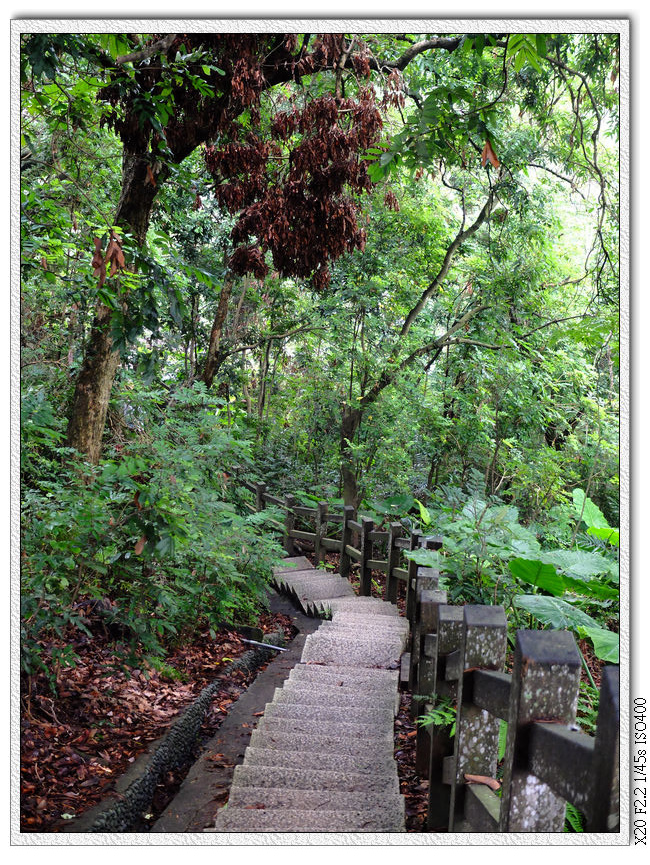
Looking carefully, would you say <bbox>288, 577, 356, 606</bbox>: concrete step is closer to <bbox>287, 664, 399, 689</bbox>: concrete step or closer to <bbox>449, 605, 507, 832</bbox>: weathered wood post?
<bbox>287, 664, 399, 689</bbox>: concrete step

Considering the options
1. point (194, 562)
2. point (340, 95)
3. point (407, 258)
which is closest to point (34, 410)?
point (194, 562)

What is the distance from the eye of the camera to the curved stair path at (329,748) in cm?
239

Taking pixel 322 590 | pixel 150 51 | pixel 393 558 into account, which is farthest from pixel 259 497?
pixel 150 51

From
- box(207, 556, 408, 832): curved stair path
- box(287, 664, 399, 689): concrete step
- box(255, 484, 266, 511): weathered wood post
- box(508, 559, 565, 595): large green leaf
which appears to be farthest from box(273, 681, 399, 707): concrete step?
box(255, 484, 266, 511): weathered wood post

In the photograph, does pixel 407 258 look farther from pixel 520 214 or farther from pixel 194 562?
pixel 194 562

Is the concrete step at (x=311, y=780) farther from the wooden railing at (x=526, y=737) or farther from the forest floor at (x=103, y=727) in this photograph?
the wooden railing at (x=526, y=737)

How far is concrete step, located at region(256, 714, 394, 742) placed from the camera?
3.35 metres

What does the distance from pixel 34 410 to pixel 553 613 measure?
2620mm

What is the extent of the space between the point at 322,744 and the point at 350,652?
1.67 metres

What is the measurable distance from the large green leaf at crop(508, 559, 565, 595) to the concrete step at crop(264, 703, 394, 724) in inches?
48.8

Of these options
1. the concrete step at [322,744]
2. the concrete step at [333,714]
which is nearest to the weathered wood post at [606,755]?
the concrete step at [322,744]

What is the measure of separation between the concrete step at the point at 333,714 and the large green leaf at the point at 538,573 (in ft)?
4.07

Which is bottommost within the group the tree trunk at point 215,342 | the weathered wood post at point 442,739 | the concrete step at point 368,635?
the concrete step at point 368,635

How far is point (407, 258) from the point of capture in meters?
8.64
